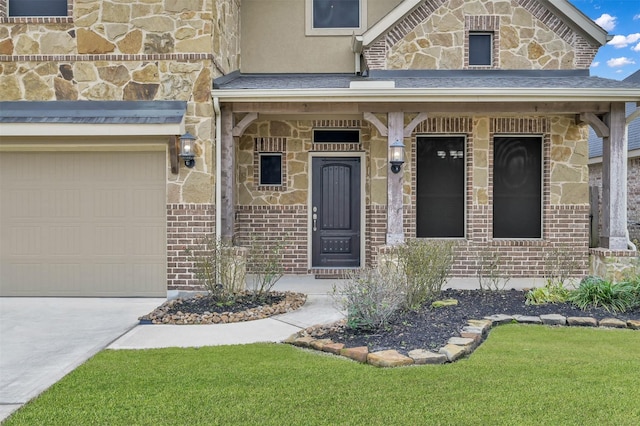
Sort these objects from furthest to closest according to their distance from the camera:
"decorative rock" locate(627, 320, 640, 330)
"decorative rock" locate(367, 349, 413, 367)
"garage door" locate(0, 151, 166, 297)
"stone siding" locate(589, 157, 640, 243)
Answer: "stone siding" locate(589, 157, 640, 243), "garage door" locate(0, 151, 166, 297), "decorative rock" locate(627, 320, 640, 330), "decorative rock" locate(367, 349, 413, 367)

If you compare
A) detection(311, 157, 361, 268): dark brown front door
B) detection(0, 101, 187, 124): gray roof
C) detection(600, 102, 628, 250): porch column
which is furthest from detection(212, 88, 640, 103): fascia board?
detection(311, 157, 361, 268): dark brown front door

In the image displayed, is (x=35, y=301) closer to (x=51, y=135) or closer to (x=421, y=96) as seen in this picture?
Result: (x=51, y=135)

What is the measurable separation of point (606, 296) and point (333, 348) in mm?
3687

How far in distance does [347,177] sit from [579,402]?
6.62 meters

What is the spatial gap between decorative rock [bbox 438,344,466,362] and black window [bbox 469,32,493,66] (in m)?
6.41

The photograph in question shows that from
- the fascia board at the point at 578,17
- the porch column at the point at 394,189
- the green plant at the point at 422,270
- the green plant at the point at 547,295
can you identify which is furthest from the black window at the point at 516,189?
the green plant at the point at 422,270

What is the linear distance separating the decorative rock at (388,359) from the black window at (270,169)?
5632mm

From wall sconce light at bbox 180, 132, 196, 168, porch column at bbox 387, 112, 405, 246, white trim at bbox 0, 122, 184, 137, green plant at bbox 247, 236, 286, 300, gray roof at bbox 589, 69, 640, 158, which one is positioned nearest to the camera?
green plant at bbox 247, 236, 286, 300

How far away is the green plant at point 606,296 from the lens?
625 cm

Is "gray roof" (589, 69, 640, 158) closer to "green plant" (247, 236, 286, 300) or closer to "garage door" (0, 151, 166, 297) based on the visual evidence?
"green plant" (247, 236, 286, 300)

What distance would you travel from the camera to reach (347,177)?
9734 millimetres

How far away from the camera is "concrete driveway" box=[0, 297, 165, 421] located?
4078 mm

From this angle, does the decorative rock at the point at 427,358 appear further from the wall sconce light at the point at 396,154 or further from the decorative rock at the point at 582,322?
the wall sconce light at the point at 396,154

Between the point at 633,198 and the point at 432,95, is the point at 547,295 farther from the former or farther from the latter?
the point at 633,198
